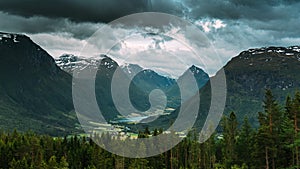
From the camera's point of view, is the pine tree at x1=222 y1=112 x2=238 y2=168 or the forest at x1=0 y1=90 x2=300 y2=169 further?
the pine tree at x1=222 y1=112 x2=238 y2=168

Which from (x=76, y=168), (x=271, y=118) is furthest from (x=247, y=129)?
(x=76, y=168)

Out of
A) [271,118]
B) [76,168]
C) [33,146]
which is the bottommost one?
[76,168]

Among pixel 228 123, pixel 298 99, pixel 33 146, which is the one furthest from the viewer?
pixel 33 146

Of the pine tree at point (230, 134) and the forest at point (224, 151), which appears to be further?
the pine tree at point (230, 134)

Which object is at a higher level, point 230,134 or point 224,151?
point 230,134

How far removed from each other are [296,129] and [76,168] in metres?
81.5

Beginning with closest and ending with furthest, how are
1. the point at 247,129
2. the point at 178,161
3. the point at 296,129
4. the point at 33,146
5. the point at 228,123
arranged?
the point at 296,129 → the point at 247,129 → the point at 228,123 → the point at 33,146 → the point at 178,161

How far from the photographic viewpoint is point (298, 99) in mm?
72438

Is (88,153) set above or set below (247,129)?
below

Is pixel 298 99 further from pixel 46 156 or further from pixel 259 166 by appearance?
pixel 46 156

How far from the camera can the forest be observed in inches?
2744

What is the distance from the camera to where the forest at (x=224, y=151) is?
229 feet

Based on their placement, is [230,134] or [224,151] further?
[224,151]

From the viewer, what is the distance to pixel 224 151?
114 m
